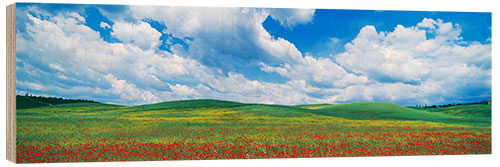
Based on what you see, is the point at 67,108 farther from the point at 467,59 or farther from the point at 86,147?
the point at 467,59

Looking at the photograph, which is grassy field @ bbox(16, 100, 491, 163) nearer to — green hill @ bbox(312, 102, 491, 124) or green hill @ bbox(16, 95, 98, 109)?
green hill @ bbox(312, 102, 491, 124)

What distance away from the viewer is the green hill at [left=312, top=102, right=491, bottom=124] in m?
18.4

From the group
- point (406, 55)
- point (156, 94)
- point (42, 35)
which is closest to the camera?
point (42, 35)

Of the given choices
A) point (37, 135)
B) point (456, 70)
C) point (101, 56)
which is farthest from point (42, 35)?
point (456, 70)

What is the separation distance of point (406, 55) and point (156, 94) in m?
10.1

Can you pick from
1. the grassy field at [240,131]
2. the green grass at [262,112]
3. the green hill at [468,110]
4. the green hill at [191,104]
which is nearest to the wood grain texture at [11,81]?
the grassy field at [240,131]

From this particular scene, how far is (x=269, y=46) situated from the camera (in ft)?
58.4

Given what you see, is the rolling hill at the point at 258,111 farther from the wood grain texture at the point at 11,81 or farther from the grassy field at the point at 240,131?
the wood grain texture at the point at 11,81

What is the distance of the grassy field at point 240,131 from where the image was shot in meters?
15.9

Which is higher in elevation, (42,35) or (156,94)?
(42,35)

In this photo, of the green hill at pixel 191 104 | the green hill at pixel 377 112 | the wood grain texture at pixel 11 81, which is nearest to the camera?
the wood grain texture at pixel 11 81

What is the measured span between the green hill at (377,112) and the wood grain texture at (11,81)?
11.1m

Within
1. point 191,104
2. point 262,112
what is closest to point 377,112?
point 262,112

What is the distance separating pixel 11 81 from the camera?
15.6 meters
